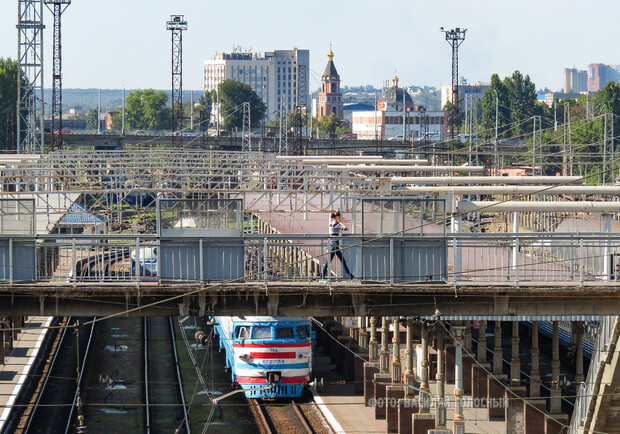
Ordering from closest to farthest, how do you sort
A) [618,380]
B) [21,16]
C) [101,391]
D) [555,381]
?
[618,380] → [555,381] → [101,391] → [21,16]

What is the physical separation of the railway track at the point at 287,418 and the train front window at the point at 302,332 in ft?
5.80

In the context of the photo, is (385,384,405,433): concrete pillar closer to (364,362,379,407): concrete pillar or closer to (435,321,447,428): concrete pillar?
(364,362,379,407): concrete pillar

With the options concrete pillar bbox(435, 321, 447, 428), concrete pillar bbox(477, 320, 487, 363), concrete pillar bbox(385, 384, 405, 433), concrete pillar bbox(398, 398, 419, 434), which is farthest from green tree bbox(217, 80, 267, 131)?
concrete pillar bbox(435, 321, 447, 428)

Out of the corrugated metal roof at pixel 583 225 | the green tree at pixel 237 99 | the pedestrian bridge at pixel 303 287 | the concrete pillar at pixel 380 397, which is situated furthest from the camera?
the green tree at pixel 237 99

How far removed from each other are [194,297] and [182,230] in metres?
2.27

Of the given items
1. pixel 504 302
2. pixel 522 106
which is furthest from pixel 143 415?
pixel 522 106

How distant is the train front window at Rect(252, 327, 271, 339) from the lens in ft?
96.9

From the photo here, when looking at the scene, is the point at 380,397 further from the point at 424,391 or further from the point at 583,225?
the point at 583,225

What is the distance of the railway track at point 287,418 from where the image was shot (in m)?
27.7

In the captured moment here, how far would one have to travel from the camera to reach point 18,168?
4088cm

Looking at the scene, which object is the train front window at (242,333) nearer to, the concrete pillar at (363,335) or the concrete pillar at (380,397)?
the concrete pillar at (380,397)

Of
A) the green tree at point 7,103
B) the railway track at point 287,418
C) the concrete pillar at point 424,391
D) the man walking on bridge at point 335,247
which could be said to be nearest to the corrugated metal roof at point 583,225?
the railway track at point 287,418

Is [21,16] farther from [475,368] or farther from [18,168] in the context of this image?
[475,368]

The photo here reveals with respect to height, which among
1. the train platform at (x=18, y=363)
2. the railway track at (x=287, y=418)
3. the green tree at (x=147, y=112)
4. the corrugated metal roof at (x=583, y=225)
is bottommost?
the railway track at (x=287, y=418)
